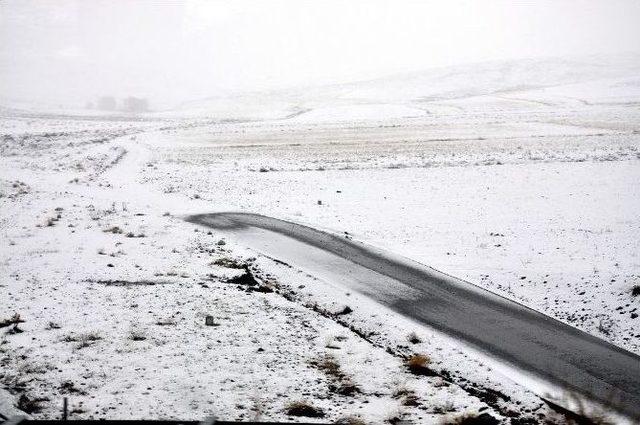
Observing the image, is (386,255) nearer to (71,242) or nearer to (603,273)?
(603,273)

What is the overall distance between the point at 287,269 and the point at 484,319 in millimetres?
6621

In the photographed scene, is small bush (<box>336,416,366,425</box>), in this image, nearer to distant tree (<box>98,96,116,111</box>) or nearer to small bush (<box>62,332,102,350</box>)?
small bush (<box>62,332,102,350</box>)

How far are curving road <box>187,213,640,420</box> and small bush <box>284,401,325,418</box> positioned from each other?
15.6ft

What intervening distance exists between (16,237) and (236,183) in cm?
1477

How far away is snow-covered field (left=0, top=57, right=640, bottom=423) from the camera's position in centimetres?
921

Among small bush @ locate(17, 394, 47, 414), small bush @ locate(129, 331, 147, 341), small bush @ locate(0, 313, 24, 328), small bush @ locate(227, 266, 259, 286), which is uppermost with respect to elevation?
small bush @ locate(227, 266, 259, 286)

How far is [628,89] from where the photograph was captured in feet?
301

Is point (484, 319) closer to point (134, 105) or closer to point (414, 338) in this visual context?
point (414, 338)

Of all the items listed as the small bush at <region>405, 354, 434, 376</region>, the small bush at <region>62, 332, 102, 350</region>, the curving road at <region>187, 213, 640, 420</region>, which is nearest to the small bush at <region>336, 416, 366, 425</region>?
the small bush at <region>405, 354, 434, 376</region>

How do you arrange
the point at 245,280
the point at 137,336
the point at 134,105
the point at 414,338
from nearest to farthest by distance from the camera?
A: 1. the point at 137,336
2. the point at 414,338
3. the point at 245,280
4. the point at 134,105

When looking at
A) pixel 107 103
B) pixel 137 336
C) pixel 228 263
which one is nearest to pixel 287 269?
pixel 228 263

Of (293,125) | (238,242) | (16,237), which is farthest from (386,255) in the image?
(293,125)

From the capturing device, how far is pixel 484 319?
12.7 meters

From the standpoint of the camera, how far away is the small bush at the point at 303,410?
27.6 feet
